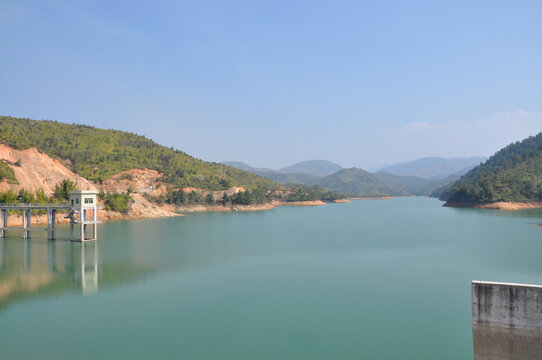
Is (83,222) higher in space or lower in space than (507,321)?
higher

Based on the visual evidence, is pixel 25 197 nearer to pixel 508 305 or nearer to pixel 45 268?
pixel 45 268

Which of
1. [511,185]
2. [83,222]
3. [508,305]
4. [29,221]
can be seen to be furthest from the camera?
[511,185]

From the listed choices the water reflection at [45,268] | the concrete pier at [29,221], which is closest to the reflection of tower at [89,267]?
the water reflection at [45,268]

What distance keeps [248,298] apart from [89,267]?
13.4m

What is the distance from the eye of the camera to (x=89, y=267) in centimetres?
2636

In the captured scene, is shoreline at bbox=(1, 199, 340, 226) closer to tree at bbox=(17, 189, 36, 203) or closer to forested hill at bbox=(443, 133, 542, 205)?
tree at bbox=(17, 189, 36, 203)

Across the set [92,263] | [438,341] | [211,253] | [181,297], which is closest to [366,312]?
[438,341]

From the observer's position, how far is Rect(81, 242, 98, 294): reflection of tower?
2128 centimetres

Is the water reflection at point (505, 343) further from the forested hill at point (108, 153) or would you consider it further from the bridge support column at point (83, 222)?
the forested hill at point (108, 153)

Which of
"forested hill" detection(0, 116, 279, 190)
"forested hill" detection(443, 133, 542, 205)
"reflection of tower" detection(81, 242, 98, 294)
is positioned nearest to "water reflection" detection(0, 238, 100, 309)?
"reflection of tower" detection(81, 242, 98, 294)

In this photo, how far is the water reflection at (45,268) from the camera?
67.1ft

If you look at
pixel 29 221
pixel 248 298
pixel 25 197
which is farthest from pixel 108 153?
pixel 248 298

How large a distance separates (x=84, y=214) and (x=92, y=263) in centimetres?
1183

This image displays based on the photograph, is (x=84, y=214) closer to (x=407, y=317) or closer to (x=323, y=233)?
(x=323, y=233)
